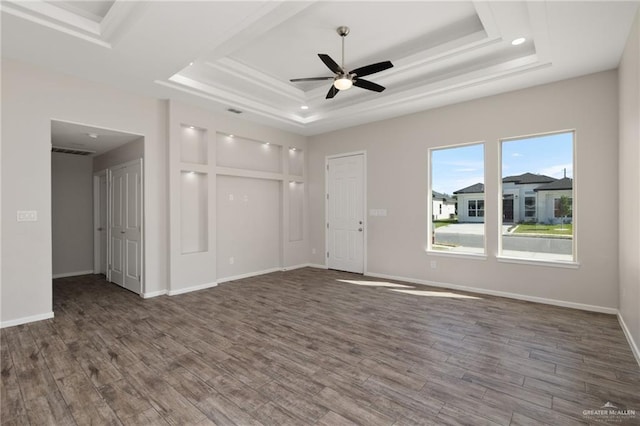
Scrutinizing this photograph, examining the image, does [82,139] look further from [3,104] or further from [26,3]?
[26,3]

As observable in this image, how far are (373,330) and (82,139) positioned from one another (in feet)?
17.4

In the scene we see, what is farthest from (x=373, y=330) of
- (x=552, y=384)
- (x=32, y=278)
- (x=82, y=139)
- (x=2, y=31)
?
(x=82, y=139)

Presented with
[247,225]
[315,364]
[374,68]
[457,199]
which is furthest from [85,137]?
[457,199]

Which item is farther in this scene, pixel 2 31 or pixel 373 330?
pixel 373 330

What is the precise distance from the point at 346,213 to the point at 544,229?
3469 millimetres

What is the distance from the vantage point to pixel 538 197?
4.51m

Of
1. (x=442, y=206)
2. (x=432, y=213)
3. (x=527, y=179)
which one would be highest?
(x=527, y=179)

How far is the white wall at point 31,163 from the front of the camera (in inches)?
140

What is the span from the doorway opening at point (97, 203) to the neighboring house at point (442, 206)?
487 cm

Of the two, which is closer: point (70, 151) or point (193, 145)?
point (193, 145)

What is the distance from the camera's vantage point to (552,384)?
236 centimetres

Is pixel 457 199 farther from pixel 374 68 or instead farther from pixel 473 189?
pixel 374 68

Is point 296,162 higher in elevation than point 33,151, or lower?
higher

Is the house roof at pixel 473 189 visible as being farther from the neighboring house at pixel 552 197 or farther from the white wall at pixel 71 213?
the white wall at pixel 71 213
